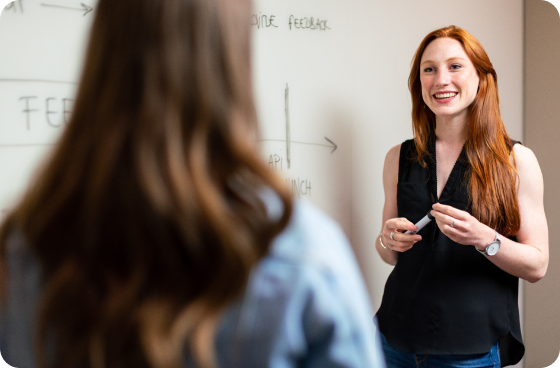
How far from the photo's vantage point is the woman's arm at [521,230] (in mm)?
1077

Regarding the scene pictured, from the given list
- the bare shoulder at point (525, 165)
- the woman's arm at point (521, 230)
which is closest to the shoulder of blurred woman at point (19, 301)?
the woman's arm at point (521, 230)

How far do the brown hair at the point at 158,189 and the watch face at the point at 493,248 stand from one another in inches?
34.5

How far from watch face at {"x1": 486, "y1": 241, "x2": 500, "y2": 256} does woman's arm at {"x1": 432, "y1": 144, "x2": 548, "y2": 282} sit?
0.03 ft

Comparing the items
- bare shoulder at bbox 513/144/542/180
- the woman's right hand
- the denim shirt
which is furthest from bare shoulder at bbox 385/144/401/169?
the denim shirt

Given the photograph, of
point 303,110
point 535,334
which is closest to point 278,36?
point 303,110

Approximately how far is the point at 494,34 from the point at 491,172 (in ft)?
2.97

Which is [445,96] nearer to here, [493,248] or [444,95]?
[444,95]

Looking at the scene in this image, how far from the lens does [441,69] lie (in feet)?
4.05

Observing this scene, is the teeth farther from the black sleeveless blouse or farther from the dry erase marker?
the dry erase marker

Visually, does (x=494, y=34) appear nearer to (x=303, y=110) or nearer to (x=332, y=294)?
(x=303, y=110)

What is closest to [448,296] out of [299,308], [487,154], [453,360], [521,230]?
[453,360]

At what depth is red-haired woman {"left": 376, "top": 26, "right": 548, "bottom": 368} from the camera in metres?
1.14

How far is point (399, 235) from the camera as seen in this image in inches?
47.7

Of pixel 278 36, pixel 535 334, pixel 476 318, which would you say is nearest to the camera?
pixel 476 318
